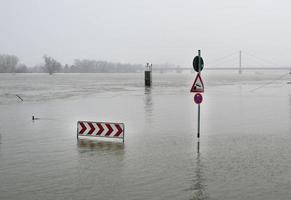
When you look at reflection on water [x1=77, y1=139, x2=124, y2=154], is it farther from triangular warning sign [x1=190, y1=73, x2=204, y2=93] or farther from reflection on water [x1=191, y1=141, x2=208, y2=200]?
triangular warning sign [x1=190, y1=73, x2=204, y2=93]

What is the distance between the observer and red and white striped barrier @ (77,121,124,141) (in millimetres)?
13508

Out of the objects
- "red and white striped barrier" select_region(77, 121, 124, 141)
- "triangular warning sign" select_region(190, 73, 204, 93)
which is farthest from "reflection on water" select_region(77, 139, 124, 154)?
"triangular warning sign" select_region(190, 73, 204, 93)

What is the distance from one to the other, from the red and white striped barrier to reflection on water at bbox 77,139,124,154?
0.93ft

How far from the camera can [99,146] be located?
12.9 m

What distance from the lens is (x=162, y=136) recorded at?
49.1 feet

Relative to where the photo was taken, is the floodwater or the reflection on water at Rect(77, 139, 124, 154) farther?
the reflection on water at Rect(77, 139, 124, 154)

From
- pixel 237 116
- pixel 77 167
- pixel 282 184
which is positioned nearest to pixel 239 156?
pixel 282 184

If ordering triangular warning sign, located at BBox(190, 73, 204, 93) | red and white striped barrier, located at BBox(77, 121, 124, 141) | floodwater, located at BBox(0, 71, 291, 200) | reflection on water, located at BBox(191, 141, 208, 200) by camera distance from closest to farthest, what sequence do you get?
reflection on water, located at BBox(191, 141, 208, 200)
floodwater, located at BBox(0, 71, 291, 200)
triangular warning sign, located at BBox(190, 73, 204, 93)
red and white striped barrier, located at BBox(77, 121, 124, 141)

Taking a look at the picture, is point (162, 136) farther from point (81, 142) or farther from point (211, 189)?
point (211, 189)

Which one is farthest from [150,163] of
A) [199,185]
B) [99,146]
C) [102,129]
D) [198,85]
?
[198,85]

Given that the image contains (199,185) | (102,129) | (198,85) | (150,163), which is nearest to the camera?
(199,185)

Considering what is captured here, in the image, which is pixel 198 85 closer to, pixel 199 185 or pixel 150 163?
pixel 150 163

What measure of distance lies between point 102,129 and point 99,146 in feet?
2.99

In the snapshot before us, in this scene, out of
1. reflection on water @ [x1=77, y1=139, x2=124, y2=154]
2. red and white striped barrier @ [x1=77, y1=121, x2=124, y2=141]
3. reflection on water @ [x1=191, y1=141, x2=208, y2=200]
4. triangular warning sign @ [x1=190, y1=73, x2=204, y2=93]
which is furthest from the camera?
red and white striped barrier @ [x1=77, y1=121, x2=124, y2=141]
